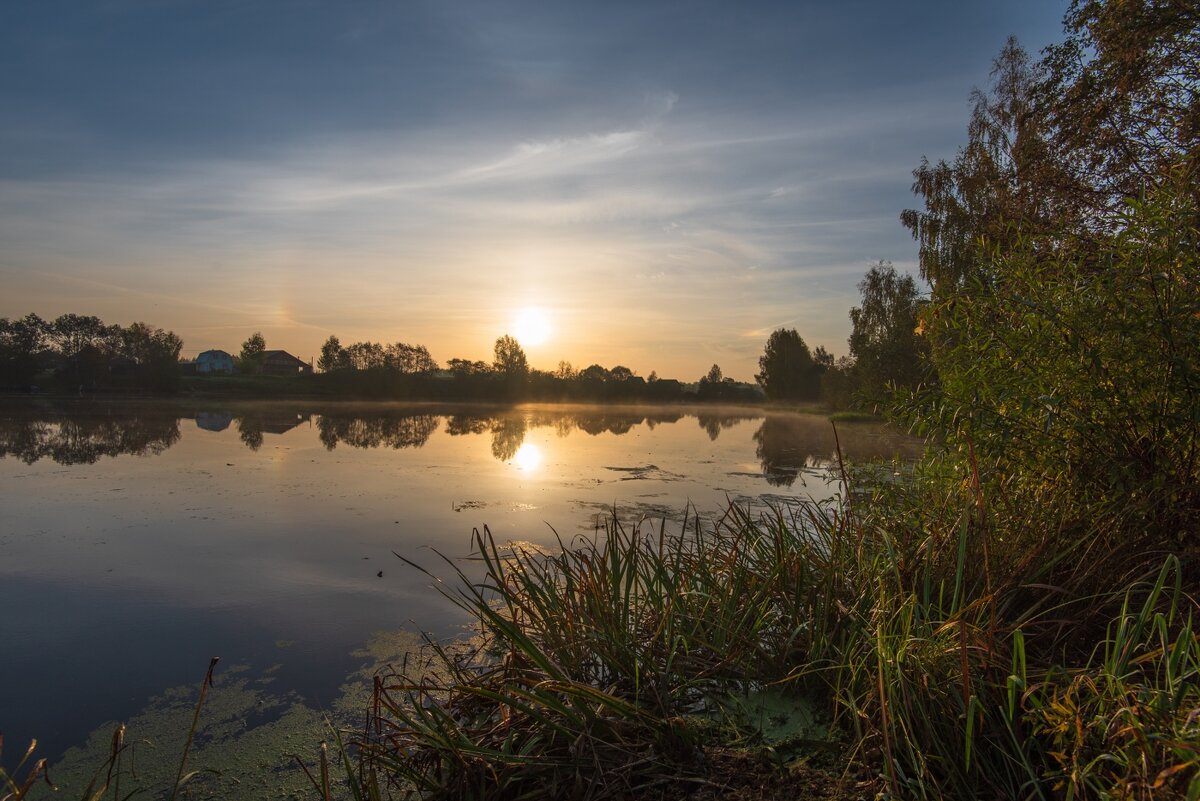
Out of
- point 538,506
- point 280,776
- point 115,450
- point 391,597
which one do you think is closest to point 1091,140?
point 538,506

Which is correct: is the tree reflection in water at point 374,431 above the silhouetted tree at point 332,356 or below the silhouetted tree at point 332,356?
below

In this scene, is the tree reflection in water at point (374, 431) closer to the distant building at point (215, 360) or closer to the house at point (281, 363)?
the house at point (281, 363)

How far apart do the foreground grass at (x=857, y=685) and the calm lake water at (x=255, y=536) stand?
1982 millimetres

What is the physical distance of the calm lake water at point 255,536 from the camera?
4480 millimetres

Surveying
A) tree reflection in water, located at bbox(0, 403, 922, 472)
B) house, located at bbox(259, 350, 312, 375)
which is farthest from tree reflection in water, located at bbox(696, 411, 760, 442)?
house, located at bbox(259, 350, 312, 375)

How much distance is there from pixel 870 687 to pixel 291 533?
25.5 ft

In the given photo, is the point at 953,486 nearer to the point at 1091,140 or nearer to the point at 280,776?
the point at 280,776

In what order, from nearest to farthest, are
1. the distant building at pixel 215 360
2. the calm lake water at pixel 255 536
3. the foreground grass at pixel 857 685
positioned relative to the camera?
the foreground grass at pixel 857 685 < the calm lake water at pixel 255 536 < the distant building at pixel 215 360

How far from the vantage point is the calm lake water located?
4.48 metres

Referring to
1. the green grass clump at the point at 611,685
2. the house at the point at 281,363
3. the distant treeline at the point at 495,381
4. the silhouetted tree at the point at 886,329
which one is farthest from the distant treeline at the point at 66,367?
the green grass clump at the point at 611,685

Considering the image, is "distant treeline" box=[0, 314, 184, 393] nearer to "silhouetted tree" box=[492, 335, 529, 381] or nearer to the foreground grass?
"silhouetted tree" box=[492, 335, 529, 381]

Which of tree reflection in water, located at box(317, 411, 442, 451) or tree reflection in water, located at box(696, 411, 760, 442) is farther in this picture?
tree reflection in water, located at box(696, 411, 760, 442)

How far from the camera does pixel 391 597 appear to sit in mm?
A: 6090

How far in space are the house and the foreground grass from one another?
269ft
